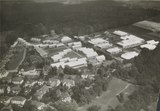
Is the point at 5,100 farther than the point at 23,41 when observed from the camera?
No

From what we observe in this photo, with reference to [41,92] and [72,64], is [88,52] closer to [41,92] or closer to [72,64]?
[72,64]

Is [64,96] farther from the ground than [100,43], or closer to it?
closer to it

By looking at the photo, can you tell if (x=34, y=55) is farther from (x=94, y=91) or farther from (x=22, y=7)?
(x=94, y=91)

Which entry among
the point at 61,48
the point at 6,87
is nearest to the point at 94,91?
the point at 61,48

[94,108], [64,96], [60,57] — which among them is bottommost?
[94,108]

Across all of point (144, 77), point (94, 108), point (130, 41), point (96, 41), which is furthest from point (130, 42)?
point (94, 108)

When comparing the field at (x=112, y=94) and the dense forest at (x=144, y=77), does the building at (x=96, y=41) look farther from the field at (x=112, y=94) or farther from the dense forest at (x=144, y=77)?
the field at (x=112, y=94)

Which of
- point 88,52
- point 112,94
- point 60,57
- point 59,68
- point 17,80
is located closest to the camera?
point 17,80
